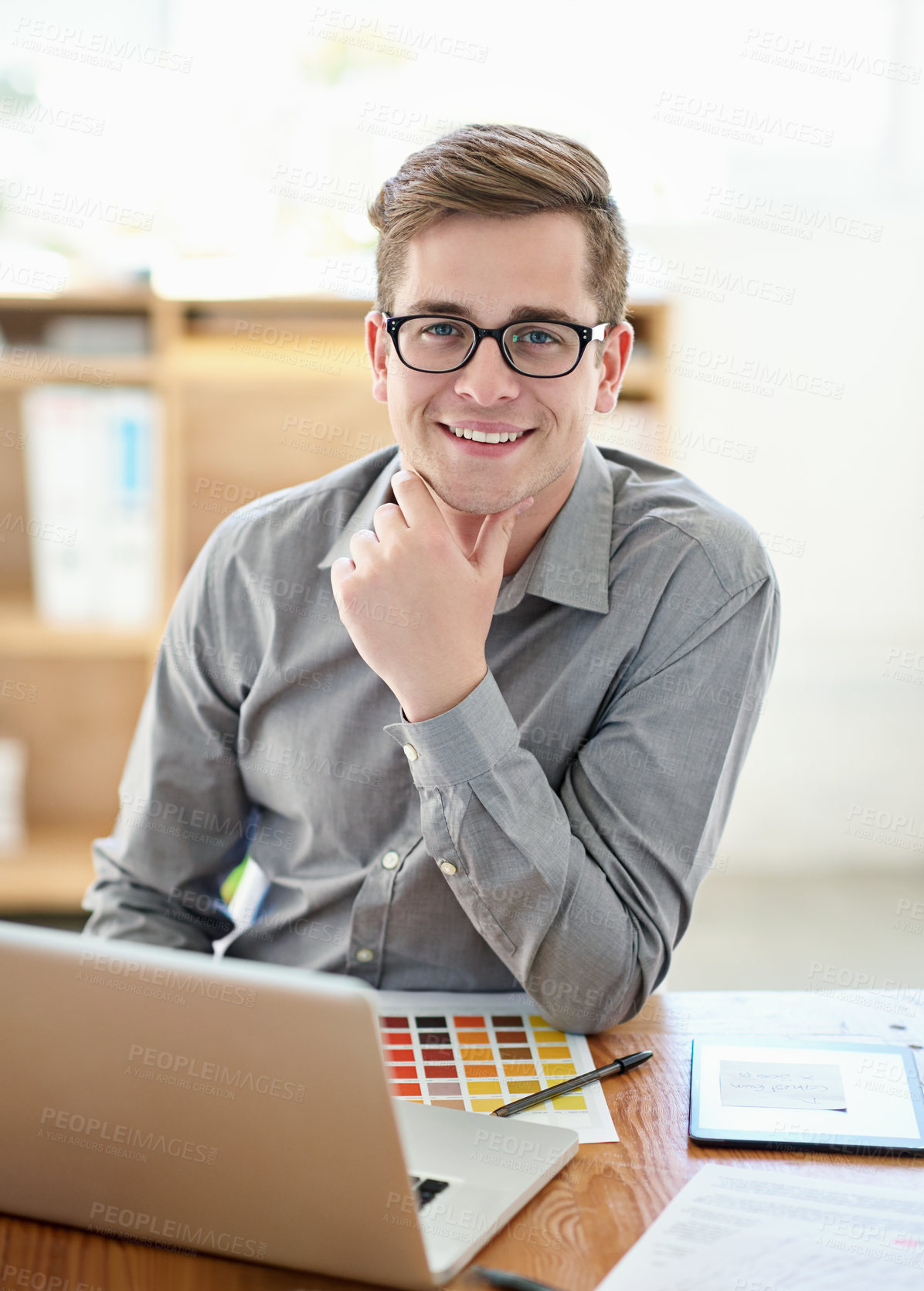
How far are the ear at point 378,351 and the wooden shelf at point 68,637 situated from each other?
4.77 ft

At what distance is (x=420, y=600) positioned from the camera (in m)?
1.12

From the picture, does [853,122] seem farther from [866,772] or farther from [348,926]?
[348,926]

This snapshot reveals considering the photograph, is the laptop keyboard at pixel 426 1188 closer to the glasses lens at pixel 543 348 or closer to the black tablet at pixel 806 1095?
the black tablet at pixel 806 1095

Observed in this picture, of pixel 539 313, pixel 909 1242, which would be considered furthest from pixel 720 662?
pixel 909 1242

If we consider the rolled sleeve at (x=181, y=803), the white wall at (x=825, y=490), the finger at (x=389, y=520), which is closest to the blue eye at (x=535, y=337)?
the finger at (x=389, y=520)

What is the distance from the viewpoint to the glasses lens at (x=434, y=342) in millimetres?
1243

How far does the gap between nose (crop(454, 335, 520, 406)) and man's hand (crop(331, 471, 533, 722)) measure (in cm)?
11

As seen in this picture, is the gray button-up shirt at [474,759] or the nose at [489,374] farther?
the nose at [489,374]

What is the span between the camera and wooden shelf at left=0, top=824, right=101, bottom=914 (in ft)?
9.07

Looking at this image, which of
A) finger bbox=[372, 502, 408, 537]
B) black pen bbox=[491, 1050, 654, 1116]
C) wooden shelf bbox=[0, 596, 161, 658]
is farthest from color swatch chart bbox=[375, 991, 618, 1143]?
wooden shelf bbox=[0, 596, 161, 658]

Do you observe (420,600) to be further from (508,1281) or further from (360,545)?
(508,1281)

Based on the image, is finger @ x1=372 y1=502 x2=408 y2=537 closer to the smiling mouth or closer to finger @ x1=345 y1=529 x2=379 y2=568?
finger @ x1=345 y1=529 x2=379 y2=568

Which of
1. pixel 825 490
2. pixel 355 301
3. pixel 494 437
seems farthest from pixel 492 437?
pixel 825 490

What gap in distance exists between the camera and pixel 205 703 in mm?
1381
